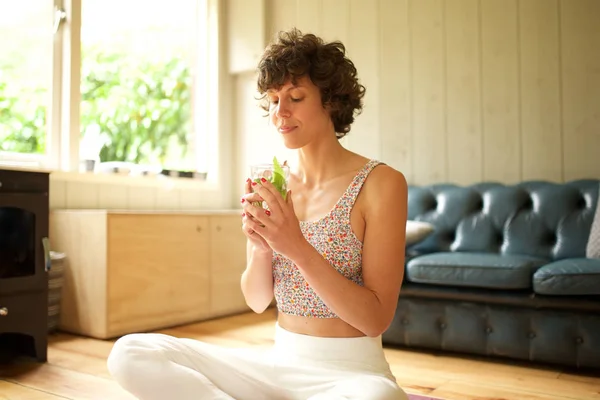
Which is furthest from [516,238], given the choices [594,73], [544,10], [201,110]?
[201,110]

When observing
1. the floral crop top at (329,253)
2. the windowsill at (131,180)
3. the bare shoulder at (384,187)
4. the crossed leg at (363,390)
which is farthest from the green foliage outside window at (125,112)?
the crossed leg at (363,390)

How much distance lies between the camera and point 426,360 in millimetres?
2559

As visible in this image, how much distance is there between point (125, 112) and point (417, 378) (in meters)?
2.64

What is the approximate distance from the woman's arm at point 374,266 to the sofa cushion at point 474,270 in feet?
4.29

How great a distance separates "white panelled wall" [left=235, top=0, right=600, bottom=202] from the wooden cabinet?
1.36 metres

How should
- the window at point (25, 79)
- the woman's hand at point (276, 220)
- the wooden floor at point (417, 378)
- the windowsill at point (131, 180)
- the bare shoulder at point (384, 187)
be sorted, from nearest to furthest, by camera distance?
the woman's hand at point (276, 220), the bare shoulder at point (384, 187), the wooden floor at point (417, 378), the window at point (25, 79), the windowsill at point (131, 180)

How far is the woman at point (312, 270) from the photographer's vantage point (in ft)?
3.79

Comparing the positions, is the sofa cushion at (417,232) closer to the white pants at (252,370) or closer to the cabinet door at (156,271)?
the cabinet door at (156,271)

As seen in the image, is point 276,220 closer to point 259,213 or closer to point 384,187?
point 259,213

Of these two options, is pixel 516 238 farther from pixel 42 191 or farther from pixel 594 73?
pixel 42 191

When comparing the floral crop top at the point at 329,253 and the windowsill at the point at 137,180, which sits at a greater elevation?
the windowsill at the point at 137,180

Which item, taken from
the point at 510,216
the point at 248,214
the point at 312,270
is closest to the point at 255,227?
the point at 248,214

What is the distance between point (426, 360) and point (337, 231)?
58.6 inches

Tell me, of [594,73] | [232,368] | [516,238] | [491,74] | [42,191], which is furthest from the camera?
[491,74]
